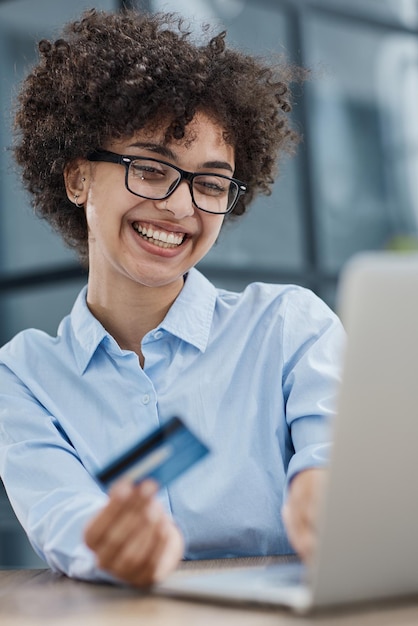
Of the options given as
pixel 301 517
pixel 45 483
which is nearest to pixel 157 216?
pixel 45 483

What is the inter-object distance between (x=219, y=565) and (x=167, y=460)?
0.39m

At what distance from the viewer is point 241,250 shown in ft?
15.1

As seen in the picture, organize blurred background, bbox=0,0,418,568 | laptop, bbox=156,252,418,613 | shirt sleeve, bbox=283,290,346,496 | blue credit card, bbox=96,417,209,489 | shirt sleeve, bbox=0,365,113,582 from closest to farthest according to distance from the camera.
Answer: laptop, bbox=156,252,418,613, blue credit card, bbox=96,417,209,489, shirt sleeve, bbox=0,365,113,582, shirt sleeve, bbox=283,290,346,496, blurred background, bbox=0,0,418,568

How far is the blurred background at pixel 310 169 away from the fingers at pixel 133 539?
316cm

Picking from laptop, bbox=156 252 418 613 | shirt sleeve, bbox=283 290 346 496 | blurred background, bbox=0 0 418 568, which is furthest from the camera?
blurred background, bbox=0 0 418 568

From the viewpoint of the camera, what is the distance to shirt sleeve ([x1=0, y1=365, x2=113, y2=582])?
4.18 ft

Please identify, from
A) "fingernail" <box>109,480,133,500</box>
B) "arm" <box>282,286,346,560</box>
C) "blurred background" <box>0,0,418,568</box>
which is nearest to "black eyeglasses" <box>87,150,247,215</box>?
"arm" <box>282,286,346,560</box>

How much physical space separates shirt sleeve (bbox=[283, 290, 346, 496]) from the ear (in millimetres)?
485

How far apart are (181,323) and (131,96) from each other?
432 millimetres

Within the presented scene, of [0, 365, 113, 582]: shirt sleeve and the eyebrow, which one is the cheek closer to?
the eyebrow

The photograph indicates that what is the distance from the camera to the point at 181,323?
172cm

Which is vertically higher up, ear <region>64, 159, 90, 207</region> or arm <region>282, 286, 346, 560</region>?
ear <region>64, 159, 90, 207</region>

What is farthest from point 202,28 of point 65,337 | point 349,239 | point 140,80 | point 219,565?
point 349,239

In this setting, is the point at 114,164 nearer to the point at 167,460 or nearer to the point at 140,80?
the point at 140,80
